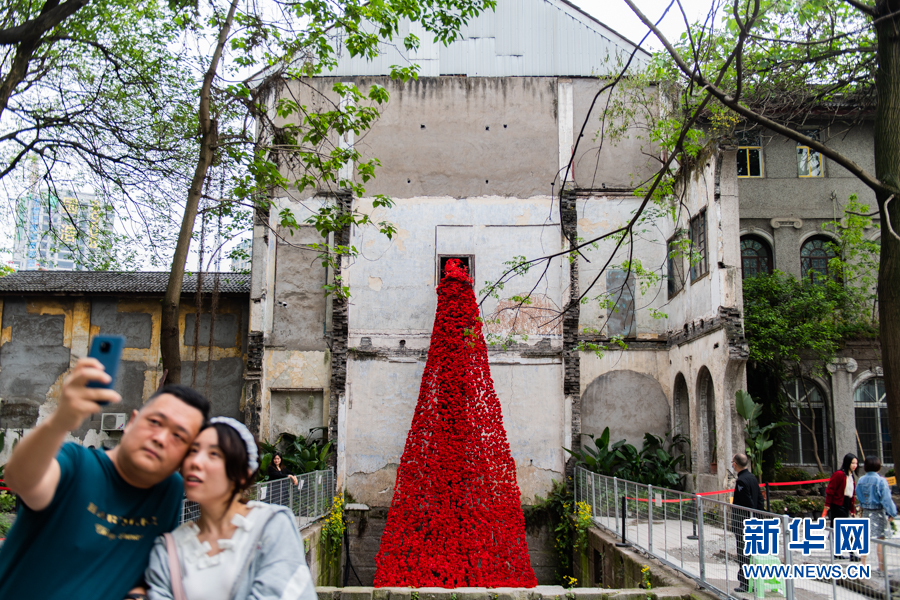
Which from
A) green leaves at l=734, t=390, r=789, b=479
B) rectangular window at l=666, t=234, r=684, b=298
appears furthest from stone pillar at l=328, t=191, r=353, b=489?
green leaves at l=734, t=390, r=789, b=479

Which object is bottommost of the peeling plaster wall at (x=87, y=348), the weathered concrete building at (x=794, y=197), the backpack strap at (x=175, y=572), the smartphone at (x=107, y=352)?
the backpack strap at (x=175, y=572)

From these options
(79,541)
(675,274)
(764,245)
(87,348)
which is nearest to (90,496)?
(79,541)

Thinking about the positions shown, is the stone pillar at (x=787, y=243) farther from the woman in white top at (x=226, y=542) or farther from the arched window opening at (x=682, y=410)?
the woman in white top at (x=226, y=542)

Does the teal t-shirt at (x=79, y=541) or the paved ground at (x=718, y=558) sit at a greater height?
the teal t-shirt at (x=79, y=541)

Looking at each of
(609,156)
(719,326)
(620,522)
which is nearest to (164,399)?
(620,522)

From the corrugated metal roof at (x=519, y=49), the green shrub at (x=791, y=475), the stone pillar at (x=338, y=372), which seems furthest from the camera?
the corrugated metal roof at (x=519, y=49)

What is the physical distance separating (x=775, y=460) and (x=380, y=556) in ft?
34.3

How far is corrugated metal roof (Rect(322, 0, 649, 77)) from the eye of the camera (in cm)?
1880

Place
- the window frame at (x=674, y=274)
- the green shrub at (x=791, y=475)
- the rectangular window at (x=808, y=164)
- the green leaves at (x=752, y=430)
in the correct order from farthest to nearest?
the rectangular window at (x=808, y=164) → the green shrub at (x=791, y=475) → the window frame at (x=674, y=274) → the green leaves at (x=752, y=430)

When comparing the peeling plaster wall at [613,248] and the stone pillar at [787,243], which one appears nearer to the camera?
the peeling plaster wall at [613,248]

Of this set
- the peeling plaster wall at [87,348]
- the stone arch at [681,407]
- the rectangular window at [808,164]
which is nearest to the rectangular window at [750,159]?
the rectangular window at [808,164]

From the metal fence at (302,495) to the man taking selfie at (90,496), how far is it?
19.0 feet

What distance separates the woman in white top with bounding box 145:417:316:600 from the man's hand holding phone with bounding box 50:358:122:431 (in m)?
0.50

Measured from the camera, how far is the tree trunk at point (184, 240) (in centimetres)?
840
